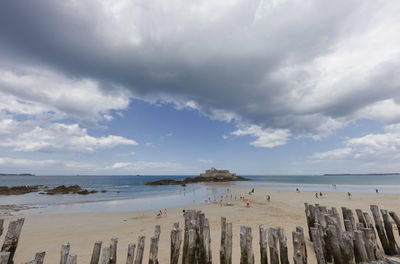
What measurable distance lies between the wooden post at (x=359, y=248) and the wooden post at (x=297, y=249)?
223cm

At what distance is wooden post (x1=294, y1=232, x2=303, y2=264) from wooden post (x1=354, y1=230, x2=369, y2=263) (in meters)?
2.23

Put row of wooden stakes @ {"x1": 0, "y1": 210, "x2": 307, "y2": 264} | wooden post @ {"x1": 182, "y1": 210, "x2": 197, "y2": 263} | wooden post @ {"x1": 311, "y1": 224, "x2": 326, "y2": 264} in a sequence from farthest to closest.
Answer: wooden post @ {"x1": 182, "y1": 210, "x2": 197, "y2": 263} < wooden post @ {"x1": 311, "y1": 224, "x2": 326, "y2": 264} < row of wooden stakes @ {"x1": 0, "y1": 210, "x2": 307, "y2": 264}

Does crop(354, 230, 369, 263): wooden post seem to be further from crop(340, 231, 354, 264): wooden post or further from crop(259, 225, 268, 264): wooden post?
crop(259, 225, 268, 264): wooden post

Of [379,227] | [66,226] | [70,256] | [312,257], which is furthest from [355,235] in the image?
[66,226]

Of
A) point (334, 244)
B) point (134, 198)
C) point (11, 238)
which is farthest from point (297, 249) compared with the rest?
point (134, 198)

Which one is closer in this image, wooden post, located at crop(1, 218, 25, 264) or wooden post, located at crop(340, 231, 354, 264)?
wooden post, located at crop(340, 231, 354, 264)

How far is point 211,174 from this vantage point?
131m

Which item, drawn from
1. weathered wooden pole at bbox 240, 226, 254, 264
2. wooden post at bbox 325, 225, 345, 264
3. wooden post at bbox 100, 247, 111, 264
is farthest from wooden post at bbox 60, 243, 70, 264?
wooden post at bbox 325, 225, 345, 264

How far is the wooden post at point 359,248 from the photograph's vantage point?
6462 mm

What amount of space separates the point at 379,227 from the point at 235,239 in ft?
20.7

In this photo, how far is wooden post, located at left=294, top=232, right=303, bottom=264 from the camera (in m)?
5.79

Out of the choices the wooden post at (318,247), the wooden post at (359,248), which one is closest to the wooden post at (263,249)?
the wooden post at (318,247)

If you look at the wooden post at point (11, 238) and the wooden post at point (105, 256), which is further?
the wooden post at point (11, 238)

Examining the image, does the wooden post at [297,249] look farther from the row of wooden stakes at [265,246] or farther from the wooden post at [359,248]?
the wooden post at [359,248]
